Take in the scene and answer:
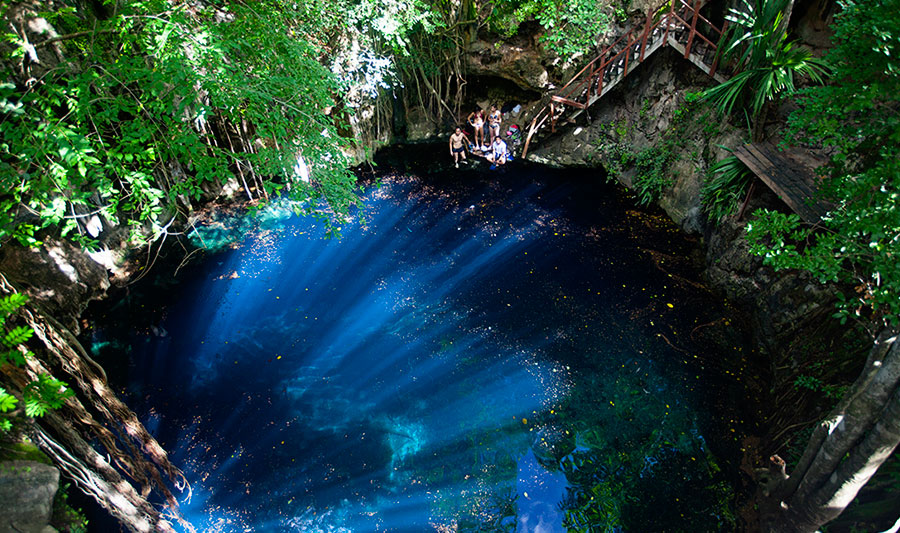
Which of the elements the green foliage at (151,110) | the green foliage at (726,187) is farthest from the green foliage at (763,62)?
the green foliage at (151,110)

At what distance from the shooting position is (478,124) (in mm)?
11078

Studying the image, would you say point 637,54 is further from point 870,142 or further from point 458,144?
point 870,142

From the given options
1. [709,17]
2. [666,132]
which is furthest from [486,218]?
[709,17]

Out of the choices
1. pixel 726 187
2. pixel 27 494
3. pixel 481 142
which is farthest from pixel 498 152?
pixel 27 494

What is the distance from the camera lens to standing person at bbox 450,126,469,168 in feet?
35.2

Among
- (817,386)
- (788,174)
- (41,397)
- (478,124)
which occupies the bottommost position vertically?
(817,386)

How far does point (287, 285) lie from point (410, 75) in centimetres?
632

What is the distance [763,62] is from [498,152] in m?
5.57

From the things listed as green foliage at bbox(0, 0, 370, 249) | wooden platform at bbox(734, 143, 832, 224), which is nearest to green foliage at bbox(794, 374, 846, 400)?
wooden platform at bbox(734, 143, 832, 224)

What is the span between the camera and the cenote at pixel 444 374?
4.67m

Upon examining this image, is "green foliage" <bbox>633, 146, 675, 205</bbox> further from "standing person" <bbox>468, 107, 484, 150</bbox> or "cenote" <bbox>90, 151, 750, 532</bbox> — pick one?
"standing person" <bbox>468, 107, 484, 150</bbox>

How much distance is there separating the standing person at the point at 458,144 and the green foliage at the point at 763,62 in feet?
17.4

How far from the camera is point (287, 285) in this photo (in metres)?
7.48

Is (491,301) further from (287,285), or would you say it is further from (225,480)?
(225,480)
